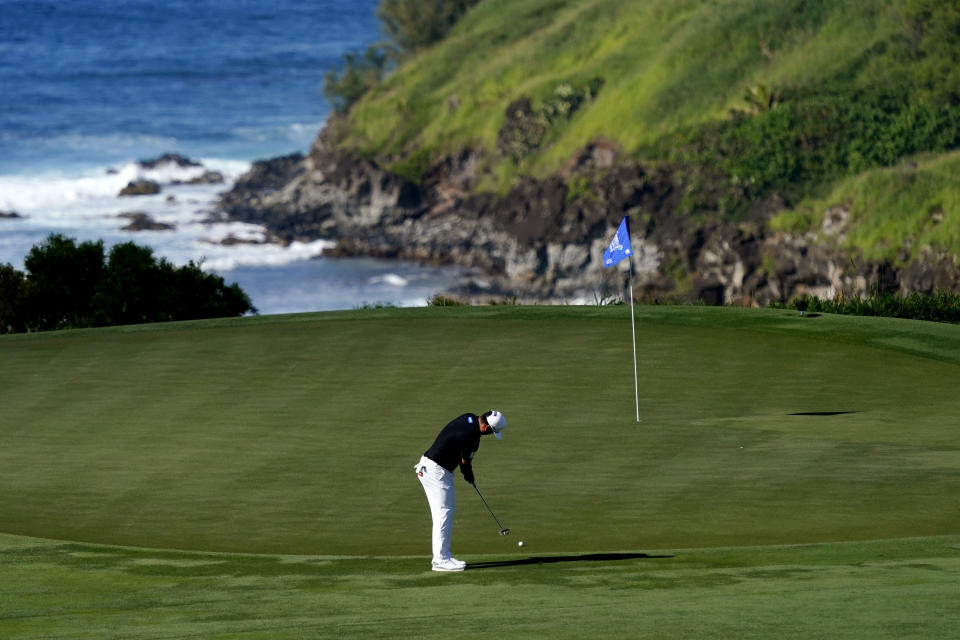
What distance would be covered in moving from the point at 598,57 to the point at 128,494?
11323 centimetres

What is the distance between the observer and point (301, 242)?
130m

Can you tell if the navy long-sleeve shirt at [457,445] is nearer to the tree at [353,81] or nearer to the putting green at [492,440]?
the putting green at [492,440]

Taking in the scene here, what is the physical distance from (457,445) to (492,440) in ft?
21.6

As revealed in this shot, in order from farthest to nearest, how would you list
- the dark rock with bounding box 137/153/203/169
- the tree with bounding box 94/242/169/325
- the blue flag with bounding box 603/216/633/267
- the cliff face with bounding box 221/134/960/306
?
1. the dark rock with bounding box 137/153/203/169
2. the cliff face with bounding box 221/134/960/306
3. the tree with bounding box 94/242/169/325
4. the blue flag with bounding box 603/216/633/267

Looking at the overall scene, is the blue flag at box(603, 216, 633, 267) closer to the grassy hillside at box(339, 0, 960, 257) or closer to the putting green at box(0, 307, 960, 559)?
the putting green at box(0, 307, 960, 559)

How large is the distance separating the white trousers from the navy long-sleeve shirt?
0.09 metres

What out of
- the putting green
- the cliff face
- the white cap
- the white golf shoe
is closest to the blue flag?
the putting green

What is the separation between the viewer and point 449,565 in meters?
17.1

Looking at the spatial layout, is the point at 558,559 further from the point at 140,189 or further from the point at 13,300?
the point at 140,189

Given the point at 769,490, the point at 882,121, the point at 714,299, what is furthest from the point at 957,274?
the point at 769,490

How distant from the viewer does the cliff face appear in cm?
9531

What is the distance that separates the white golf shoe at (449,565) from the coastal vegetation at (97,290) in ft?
88.2

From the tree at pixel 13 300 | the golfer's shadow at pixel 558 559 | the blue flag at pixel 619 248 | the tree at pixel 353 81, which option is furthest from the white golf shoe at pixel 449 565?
the tree at pixel 353 81

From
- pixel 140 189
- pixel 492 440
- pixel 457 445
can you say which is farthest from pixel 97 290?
pixel 140 189
